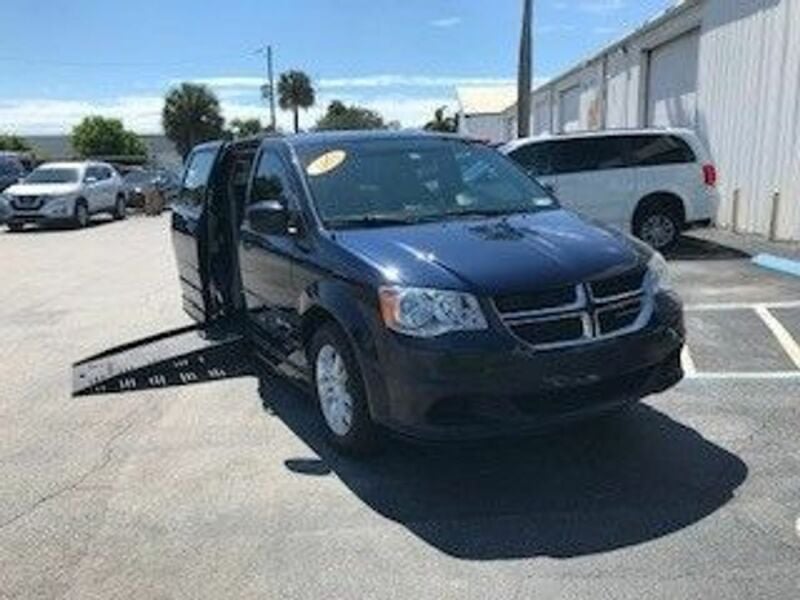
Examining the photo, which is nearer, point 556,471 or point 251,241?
point 556,471

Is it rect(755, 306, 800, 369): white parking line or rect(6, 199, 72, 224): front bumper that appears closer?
rect(755, 306, 800, 369): white parking line

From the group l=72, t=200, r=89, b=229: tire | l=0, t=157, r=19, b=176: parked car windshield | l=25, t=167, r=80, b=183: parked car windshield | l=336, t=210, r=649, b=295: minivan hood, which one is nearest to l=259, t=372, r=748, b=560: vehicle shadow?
l=336, t=210, r=649, b=295: minivan hood

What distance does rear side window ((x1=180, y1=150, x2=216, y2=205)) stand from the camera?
8.80 meters

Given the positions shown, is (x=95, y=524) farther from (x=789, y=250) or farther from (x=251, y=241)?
(x=789, y=250)

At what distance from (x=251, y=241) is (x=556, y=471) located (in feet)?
9.33

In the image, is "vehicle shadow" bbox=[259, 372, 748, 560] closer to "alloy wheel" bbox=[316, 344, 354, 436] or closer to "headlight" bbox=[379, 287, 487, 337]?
"alloy wheel" bbox=[316, 344, 354, 436]

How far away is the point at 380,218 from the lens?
6152 mm

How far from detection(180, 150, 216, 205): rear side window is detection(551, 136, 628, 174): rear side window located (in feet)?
22.7

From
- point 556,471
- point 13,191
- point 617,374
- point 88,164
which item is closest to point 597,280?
point 617,374

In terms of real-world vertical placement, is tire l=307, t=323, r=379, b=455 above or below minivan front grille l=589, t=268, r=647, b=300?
below

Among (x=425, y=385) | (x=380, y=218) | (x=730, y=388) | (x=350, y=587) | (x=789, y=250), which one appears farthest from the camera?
(x=789, y=250)

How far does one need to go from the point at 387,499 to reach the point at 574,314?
129cm

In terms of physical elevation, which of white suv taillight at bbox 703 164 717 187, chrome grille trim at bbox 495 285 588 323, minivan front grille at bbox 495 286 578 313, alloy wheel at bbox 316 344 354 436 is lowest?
alloy wheel at bbox 316 344 354 436

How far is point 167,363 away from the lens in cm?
777
